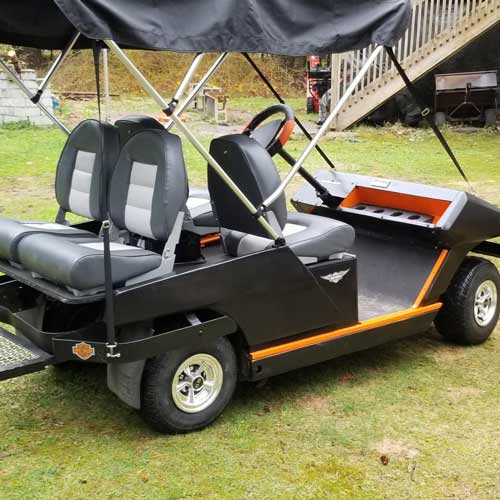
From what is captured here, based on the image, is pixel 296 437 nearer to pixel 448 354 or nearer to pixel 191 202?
pixel 448 354

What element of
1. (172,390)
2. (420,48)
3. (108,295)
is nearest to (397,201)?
(172,390)

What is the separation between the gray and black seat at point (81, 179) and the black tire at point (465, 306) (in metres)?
2.06

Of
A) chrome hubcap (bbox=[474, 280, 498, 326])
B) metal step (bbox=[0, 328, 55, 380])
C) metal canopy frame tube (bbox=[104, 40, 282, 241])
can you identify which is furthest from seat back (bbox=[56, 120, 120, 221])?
chrome hubcap (bbox=[474, 280, 498, 326])

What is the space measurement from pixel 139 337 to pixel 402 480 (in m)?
1.26

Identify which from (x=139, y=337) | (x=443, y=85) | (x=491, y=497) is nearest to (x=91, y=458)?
(x=139, y=337)

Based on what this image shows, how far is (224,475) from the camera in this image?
3.17 meters

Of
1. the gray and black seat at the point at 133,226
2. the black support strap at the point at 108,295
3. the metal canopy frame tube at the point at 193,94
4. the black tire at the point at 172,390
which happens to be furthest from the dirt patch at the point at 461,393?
the metal canopy frame tube at the point at 193,94

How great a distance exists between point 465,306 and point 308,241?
1236 mm

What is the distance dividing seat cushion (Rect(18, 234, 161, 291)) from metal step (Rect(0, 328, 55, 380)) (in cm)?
32

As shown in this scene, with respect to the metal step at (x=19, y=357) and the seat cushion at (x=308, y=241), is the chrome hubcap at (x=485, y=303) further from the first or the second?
the metal step at (x=19, y=357)

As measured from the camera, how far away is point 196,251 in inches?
149

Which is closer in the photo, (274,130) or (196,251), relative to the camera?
(196,251)

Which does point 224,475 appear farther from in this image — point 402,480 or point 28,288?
point 28,288

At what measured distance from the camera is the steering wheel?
3.78 m
